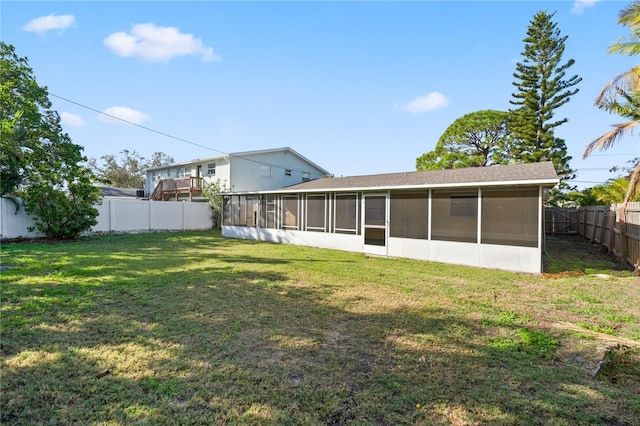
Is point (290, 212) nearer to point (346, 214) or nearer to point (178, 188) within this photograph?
point (346, 214)

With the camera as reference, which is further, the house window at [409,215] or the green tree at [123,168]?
the green tree at [123,168]

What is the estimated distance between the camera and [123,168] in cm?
4000

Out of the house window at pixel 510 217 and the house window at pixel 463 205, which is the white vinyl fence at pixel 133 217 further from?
the house window at pixel 510 217

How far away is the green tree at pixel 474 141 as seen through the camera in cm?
2328

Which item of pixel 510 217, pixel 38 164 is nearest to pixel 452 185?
pixel 510 217

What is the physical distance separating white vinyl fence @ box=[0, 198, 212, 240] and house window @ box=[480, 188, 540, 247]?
52.2ft

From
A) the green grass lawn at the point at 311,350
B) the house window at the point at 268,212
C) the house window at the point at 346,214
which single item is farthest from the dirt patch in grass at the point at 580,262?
the house window at the point at 268,212

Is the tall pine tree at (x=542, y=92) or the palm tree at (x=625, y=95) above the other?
the tall pine tree at (x=542, y=92)

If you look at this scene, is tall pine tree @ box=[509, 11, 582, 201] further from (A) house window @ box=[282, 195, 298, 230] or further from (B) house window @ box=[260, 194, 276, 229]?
(B) house window @ box=[260, 194, 276, 229]

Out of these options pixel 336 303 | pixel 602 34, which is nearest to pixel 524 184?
pixel 336 303

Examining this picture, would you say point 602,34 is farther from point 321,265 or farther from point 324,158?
point 324,158

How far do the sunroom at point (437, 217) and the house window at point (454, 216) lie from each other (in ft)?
→ 0.08

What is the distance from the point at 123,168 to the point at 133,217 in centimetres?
2937

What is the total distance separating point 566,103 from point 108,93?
26.0 metres
